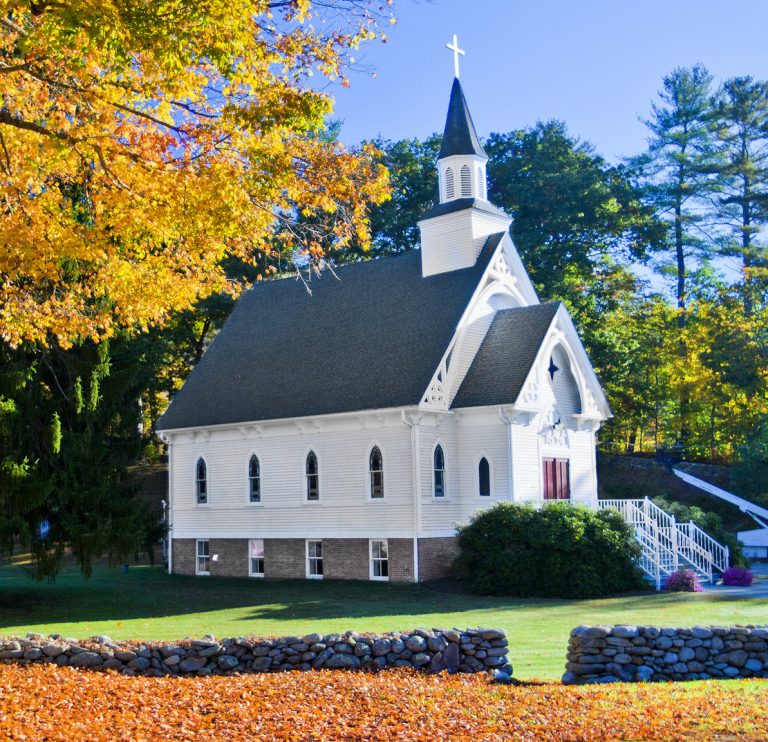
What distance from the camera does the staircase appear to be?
2731cm

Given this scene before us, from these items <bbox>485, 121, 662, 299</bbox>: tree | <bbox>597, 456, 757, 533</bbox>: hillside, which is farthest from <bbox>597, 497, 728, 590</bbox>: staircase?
<bbox>485, 121, 662, 299</bbox>: tree

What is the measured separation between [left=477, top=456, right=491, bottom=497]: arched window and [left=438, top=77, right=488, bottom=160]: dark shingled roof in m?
10.6

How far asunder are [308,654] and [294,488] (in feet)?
60.9

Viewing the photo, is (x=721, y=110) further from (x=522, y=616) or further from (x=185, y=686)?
(x=185, y=686)

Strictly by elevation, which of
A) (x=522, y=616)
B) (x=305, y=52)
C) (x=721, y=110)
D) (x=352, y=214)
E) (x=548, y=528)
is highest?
(x=721, y=110)

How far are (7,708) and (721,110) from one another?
5492 cm

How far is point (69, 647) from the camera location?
13461mm

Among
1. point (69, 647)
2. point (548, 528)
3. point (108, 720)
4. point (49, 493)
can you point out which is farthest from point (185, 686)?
point (548, 528)

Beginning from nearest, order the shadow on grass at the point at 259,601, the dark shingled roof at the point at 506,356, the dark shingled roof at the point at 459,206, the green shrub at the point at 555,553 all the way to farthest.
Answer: the shadow on grass at the point at 259,601 < the green shrub at the point at 555,553 < the dark shingled roof at the point at 506,356 < the dark shingled roof at the point at 459,206

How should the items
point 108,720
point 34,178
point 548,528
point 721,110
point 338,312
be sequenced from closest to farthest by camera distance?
point 108,720 < point 34,178 < point 548,528 < point 338,312 < point 721,110

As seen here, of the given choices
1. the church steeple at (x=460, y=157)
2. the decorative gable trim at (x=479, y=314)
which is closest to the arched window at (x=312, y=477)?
the decorative gable trim at (x=479, y=314)

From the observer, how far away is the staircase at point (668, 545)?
27.3m

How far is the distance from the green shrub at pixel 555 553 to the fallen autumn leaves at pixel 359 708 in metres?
12.7

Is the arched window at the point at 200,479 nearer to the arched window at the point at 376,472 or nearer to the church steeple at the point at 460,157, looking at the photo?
the arched window at the point at 376,472
